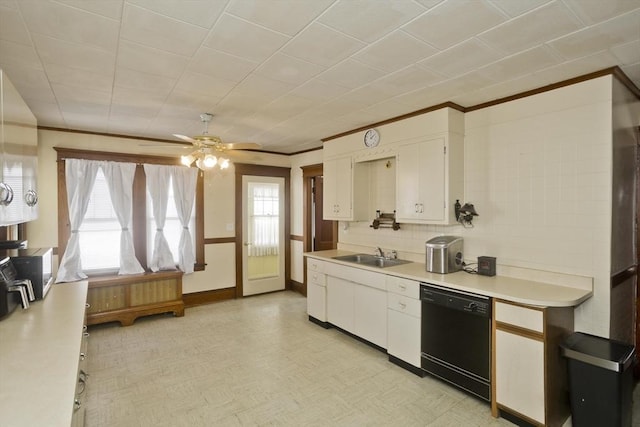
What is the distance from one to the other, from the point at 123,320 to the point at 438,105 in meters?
4.72

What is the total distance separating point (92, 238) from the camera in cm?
455

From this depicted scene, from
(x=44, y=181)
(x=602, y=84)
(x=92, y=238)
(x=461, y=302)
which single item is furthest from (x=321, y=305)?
(x=44, y=181)

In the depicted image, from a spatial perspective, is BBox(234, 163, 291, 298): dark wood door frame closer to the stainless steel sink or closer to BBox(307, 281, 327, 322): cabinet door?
BBox(307, 281, 327, 322): cabinet door

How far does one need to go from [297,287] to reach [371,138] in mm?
3275

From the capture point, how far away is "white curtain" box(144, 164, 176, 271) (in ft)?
16.0

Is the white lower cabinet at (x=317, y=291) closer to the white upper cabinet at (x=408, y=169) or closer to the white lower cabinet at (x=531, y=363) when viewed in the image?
the white upper cabinet at (x=408, y=169)

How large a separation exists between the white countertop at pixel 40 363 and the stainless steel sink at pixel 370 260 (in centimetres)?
288

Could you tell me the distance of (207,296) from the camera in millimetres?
5441

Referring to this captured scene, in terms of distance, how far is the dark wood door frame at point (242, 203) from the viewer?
5727 millimetres

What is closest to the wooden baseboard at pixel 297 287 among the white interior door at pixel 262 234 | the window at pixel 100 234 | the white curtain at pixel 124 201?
the white interior door at pixel 262 234

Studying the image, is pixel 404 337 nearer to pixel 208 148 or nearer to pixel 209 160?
pixel 209 160

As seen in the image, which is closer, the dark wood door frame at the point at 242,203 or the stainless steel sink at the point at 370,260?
the stainless steel sink at the point at 370,260

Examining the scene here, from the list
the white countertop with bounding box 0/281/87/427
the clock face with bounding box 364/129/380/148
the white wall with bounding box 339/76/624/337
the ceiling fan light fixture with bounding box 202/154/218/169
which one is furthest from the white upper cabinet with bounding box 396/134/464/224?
the white countertop with bounding box 0/281/87/427

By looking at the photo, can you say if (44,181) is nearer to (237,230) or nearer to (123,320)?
(123,320)
